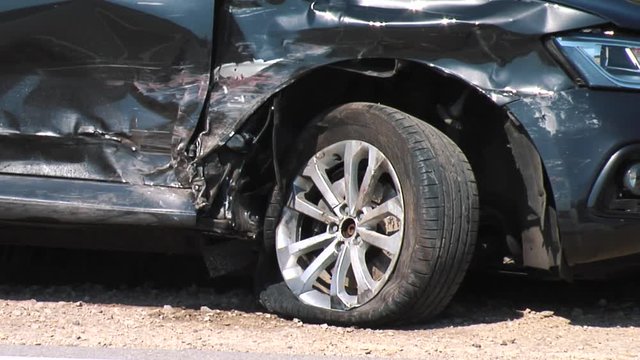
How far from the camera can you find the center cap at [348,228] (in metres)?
4.75

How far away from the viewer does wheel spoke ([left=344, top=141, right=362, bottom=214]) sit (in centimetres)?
473

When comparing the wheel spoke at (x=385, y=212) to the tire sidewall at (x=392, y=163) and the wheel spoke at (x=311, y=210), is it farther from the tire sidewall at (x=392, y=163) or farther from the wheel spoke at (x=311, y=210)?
the wheel spoke at (x=311, y=210)

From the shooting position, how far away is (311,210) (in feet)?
16.0

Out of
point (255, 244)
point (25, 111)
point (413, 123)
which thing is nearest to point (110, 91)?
point (25, 111)

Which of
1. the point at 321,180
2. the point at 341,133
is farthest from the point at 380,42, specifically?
the point at 321,180

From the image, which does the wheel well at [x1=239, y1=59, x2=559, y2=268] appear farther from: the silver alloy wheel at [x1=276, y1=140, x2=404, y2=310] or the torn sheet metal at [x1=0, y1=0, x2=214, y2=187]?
the torn sheet metal at [x1=0, y1=0, x2=214, y2=187]

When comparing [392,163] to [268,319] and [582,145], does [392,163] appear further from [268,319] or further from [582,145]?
[268,319]

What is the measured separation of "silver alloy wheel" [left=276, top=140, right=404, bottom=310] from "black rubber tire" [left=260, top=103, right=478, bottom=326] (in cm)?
5

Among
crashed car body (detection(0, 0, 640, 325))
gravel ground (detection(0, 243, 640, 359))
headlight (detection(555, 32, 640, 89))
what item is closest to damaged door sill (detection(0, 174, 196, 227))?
crashed car body (detection(0, 0, 640, 325))

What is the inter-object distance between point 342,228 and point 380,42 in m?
0.80

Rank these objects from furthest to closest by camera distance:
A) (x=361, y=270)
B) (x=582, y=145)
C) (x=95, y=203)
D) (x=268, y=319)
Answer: (x=268, y=319) < (x=95, y=203) < (x=361, y=270) < (x=582, y=145)

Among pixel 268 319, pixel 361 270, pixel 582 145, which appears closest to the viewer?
pixel 582 145

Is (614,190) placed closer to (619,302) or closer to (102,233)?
(619,302)

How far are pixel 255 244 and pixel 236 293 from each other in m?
0.56
